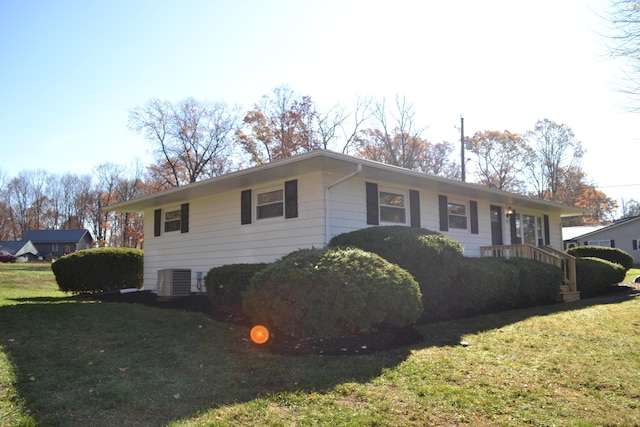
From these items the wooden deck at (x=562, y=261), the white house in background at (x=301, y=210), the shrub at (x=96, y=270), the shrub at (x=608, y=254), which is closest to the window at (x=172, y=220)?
the white house in background at (x=301, y=210)

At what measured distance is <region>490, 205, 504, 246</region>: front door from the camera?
1501 cm

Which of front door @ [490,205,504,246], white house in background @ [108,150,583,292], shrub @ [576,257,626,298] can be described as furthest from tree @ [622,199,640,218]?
front door @ [490,205,504,246]

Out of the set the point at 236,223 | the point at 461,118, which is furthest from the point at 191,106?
the point at 236,223

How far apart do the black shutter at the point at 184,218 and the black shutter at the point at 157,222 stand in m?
1.30

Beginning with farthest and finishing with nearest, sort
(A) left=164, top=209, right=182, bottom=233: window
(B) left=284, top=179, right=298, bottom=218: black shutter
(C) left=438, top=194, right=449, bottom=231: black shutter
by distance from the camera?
1. (A) left=164, top=209, right=182, bottom=233: window
2. (C) left=438, top=194, right=449, bottom=231: black shutter
3. (B) left=284, top=179, right=298, bottom=218: black shutter

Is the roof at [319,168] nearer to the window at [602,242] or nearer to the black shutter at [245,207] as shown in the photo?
the black shutter at [245,207]

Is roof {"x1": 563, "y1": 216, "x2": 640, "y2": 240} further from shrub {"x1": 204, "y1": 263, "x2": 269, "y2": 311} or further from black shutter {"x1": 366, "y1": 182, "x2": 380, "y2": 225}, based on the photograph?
shrub {"x1": 204, "y1": 263, "x2": 269, "y2": 311}

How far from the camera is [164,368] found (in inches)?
196

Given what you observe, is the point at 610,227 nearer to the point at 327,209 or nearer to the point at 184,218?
the point at 327,209

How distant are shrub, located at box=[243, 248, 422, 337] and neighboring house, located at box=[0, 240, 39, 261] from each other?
4644cm

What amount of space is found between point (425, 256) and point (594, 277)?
8.21 meters

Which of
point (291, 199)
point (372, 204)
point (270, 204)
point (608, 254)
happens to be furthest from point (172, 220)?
point (608, 254)

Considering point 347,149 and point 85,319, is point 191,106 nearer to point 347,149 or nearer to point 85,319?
point 347,149

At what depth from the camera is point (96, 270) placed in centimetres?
1385
